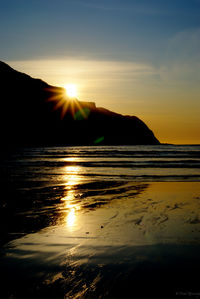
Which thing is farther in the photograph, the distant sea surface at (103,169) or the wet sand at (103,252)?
the distant sea surface at (103,169)

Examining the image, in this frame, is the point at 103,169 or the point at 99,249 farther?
the point at 103,169

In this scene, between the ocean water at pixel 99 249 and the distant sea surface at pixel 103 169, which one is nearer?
the ocean water at pixel 99 249

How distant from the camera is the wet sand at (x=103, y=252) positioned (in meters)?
Answer: 5.16

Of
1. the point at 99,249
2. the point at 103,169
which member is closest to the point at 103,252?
the point at 99,249

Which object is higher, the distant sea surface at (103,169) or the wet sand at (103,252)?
the wet sand at (103,252)

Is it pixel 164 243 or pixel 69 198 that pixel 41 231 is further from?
pixel 69 198

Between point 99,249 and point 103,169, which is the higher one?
point 99,249

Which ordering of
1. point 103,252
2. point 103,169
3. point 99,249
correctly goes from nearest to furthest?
point 103,252 < point 99,249 < point 103,169

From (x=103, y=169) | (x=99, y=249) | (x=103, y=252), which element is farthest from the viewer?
(x=103, y=169)

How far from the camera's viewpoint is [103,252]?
267 inches

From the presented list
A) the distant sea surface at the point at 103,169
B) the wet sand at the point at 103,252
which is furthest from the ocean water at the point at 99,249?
the distant sea surface at the point at 103,169

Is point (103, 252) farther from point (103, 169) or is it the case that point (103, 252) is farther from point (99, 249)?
point (103, 169)

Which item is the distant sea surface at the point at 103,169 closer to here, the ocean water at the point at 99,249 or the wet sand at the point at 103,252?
the ocean water at the point at 99,249

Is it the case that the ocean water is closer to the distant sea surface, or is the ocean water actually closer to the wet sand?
the wet sand
